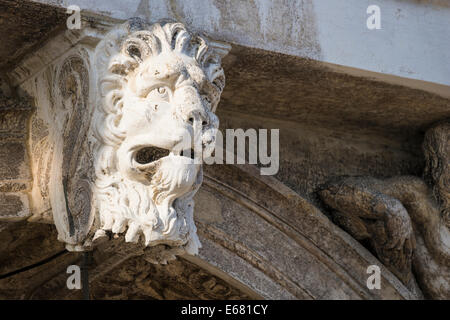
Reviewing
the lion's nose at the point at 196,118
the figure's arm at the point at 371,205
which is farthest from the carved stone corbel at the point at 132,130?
the figure's arm at the point at 371,205

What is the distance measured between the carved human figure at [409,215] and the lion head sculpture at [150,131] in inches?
38.8

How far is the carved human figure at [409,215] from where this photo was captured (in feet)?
10.1

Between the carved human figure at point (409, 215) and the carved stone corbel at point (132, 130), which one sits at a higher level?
the carved stone corbel at point (132, 130)

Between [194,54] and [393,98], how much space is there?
2.81 ft

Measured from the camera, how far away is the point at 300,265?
3.08 metres

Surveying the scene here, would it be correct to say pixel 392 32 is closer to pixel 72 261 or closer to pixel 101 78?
pixel 101 78

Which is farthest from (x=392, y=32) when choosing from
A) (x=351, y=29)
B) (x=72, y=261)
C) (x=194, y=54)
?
(x=72, y=261)

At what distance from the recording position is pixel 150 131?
215 cm

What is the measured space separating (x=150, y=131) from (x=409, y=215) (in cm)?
138

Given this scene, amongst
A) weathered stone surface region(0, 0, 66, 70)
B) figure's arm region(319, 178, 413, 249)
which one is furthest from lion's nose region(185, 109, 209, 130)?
figure's arm region(319, 178, 413, 249)

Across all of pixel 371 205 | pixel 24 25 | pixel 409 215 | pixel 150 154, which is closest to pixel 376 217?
pixel 371 205

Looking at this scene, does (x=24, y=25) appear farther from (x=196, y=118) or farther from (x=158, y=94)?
(x=196, y=118)

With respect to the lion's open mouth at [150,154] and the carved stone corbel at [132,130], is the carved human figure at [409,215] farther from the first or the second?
the lion's open mouth at [150,154]

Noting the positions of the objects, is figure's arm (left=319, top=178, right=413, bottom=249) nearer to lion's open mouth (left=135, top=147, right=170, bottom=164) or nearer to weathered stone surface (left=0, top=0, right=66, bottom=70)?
lion's open mouth (left=135, top=147, right=170, bottom=164)
